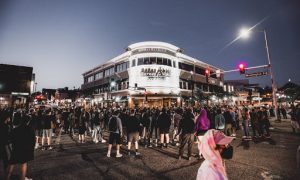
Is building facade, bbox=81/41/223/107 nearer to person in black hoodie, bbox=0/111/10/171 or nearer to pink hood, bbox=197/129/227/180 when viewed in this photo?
person in black hoodie, bbox=0/111/10/171

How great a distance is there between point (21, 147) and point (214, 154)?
5.03 m

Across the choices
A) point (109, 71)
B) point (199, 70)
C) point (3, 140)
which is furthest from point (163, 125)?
point (199, 70)

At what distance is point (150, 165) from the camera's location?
611 cm

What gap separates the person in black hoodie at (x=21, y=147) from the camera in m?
4.59

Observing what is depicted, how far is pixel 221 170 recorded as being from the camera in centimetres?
201

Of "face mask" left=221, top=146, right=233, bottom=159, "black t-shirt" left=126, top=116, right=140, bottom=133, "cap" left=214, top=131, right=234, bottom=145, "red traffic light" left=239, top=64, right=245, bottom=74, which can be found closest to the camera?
"cap" left=214, top=131, right=234, bottom=145

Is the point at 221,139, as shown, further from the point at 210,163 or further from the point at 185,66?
the point at 185,66

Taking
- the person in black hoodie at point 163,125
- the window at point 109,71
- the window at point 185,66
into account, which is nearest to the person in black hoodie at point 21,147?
the person in black hoodie at point 163,125

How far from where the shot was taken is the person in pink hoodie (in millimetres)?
1998

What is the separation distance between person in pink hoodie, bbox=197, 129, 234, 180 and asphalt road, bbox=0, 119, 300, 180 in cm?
330

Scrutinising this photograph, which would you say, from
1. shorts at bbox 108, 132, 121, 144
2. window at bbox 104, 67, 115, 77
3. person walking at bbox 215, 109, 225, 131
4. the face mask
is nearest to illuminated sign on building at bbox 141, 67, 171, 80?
window at bbox 104, 67, 115, 77

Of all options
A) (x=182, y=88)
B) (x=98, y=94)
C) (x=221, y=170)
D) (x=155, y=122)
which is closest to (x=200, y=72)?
(x=182, y=88)

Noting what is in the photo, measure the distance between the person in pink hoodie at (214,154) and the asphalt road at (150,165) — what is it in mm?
3301

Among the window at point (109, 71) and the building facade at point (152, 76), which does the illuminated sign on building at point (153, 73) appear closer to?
the building facade at point (152, 76)
